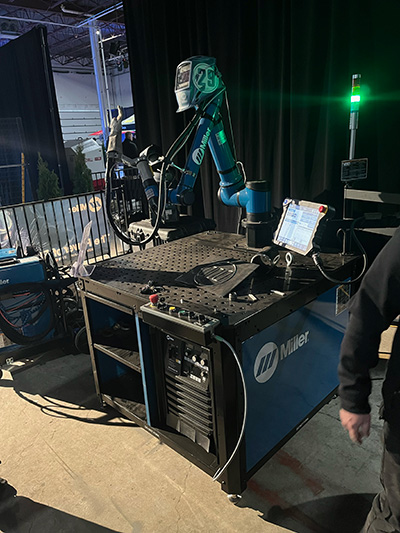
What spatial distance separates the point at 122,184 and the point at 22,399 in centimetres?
168

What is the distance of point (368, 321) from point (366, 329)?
2cm

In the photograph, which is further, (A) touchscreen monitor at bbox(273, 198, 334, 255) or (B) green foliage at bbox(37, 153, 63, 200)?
(B) green foliage at bbox(37, 153, 63, 200)

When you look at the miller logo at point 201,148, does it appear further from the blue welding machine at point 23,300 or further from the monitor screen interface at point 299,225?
the blue welding machine at point 23,300

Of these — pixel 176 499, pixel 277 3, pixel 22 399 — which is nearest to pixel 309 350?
pixel 176 499

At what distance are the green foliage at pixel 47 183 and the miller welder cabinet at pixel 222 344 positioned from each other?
14.4 feet

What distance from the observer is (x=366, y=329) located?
3.25 feet

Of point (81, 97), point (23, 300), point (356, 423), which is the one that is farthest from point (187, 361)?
point (81, 97)

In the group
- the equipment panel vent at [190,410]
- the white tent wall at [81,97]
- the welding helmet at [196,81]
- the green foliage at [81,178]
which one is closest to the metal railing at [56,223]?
the green foliage at [81,178]

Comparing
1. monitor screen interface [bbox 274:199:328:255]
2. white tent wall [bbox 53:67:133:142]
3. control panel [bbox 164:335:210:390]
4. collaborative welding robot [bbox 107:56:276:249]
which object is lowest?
control panel [bbox 164:335:210:390]

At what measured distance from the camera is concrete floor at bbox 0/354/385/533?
1.49m

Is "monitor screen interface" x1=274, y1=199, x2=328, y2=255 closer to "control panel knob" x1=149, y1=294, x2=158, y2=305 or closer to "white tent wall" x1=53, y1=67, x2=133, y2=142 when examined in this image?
"control panel knob" x1=149, y1=294, x2=158, y2=305

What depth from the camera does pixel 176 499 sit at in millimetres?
1577

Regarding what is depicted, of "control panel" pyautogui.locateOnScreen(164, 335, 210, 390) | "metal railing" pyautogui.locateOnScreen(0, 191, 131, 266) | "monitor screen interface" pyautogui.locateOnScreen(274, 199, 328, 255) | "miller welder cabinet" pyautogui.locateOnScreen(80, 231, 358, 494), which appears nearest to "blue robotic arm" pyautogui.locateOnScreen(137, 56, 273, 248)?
"monitor screen interface" pyautogui.locateOnScreen(274, 199, 328, 255)

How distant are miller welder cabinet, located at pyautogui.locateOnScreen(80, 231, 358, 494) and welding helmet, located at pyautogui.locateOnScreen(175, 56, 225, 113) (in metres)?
0.87
